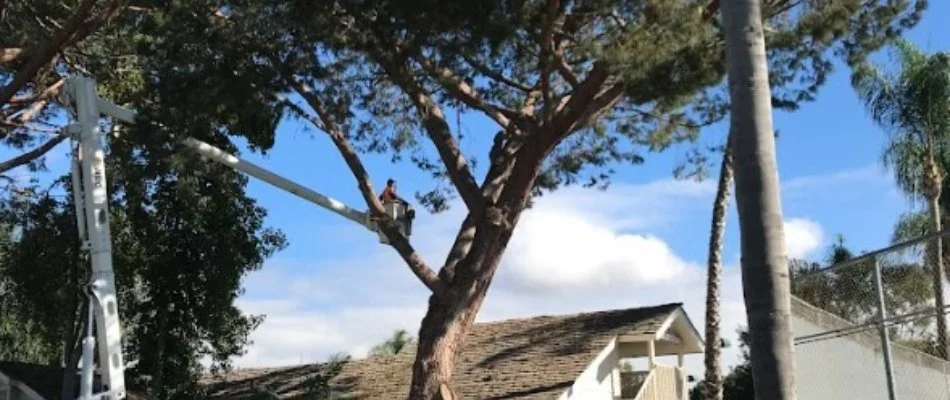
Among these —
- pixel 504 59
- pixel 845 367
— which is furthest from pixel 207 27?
pixel 845 367

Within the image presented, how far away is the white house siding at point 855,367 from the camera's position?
38.1 feet

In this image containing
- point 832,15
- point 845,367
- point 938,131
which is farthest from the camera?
point 938,131

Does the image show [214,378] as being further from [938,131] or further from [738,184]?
[738,184]

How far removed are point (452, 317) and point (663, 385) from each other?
10738 mm

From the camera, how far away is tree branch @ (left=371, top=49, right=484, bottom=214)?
1689cm

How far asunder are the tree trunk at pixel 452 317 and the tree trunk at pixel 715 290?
7243 millimetres

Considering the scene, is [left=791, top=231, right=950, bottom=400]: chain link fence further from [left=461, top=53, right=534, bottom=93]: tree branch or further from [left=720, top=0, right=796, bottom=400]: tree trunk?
[left=461, top=53, right=534, bottom=93]: tree branch

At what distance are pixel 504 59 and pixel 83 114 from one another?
19.5 feet

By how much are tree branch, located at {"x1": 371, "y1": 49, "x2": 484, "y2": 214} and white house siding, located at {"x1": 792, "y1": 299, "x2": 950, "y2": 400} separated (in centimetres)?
590

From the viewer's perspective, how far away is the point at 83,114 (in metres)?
14.4

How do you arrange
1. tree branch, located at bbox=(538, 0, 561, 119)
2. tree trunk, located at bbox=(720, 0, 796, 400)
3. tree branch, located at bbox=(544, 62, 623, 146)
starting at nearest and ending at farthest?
1. tree trunk, located at bbox=(720, 0, 796, 400)
2. tree branch, located at bbox=(538, 0, 561, 119)
3. tree branch, located at bbox=(544, 62, 623, 146)

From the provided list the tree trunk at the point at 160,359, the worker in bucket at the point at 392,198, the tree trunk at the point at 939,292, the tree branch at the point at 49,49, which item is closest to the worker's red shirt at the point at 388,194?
the worker in bucket at the point at 392,198

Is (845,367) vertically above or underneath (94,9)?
underneath

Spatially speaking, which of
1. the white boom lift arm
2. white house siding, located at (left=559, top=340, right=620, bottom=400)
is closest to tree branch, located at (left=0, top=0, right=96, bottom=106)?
the white boom lift arm
